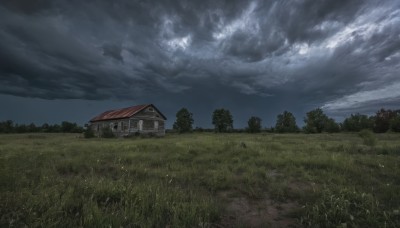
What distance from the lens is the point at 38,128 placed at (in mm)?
56719

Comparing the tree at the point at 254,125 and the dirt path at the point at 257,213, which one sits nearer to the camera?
the dirt path at the point at 257,213

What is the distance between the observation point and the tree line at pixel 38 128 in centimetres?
5093

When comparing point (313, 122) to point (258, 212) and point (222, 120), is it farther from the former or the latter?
point (258, 212)

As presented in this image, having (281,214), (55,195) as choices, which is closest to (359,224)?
(281,214)

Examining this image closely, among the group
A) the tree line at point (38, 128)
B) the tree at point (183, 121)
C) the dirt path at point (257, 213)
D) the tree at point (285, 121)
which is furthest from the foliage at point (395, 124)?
the tree line at point (38, 128)

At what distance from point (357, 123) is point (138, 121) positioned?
64654 millimetres

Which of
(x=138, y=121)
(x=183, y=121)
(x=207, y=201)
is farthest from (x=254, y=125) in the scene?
(x=207, y=201)

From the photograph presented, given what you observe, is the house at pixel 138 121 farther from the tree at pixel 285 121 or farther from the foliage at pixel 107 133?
the tree at pixel 285 121

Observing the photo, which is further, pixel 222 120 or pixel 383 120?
pixel 222 120

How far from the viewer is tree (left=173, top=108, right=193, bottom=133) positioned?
64.0 meters

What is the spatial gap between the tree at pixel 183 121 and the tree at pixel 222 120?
12733mm

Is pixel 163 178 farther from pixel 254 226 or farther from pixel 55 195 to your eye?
pixel 254 226

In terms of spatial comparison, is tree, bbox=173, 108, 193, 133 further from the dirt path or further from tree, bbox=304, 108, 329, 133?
the dirt path

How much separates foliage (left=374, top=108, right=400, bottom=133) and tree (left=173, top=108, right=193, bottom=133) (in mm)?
50487
